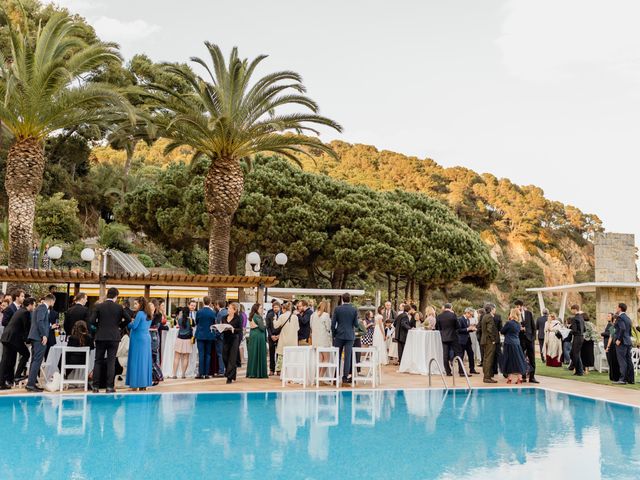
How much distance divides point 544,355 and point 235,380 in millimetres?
10562

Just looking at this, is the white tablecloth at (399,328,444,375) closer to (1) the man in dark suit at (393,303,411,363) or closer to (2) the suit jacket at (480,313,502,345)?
(1) the man in dark suit at (393,303,411,363)

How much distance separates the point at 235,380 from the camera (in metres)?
13.3

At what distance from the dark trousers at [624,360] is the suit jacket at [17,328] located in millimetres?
12253

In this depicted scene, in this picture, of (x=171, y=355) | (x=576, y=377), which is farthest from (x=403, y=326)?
(x=171, y=355)

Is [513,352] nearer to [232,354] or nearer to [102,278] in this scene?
[232,354]

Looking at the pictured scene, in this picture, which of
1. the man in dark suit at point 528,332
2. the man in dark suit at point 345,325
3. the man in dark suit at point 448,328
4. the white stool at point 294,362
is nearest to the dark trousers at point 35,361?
the white stool at point 294,362

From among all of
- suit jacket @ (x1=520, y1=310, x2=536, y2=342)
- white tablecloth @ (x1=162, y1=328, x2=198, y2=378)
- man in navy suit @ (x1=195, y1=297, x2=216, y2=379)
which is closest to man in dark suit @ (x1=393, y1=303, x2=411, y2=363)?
suit jacket @ (x1=520, y1=310, x2=536, y2=342)

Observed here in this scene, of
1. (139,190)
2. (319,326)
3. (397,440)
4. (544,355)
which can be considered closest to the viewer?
(397,440)

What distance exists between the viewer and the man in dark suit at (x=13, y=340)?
10984 mm

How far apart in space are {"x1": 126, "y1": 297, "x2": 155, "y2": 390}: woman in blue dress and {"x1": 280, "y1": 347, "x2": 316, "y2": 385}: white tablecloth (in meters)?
2.85

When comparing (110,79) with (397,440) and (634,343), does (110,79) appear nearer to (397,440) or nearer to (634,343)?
(634,343)

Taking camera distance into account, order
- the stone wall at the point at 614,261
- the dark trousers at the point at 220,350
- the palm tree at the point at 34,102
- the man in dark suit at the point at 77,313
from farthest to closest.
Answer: the stone wall at the point at 614,261
the palm tree at the point at 34,102
the dark trousers at the point at 220,350
the man in dark suit at the point at 77,313

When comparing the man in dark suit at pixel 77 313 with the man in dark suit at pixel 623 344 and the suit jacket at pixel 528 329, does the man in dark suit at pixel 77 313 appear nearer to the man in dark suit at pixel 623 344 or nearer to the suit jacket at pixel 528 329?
the suit jacket at pixel 528 329

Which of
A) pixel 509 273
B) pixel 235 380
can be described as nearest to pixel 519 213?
pixel 509 273
